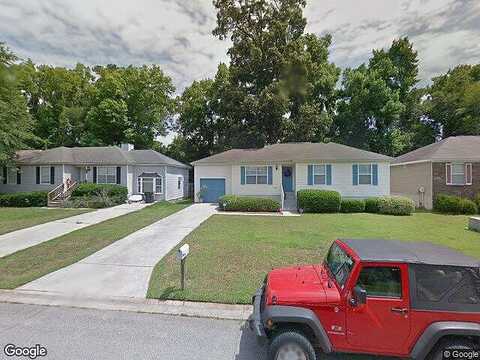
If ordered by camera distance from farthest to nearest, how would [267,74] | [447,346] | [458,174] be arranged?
[267,74]
[458,174]
[447,346]

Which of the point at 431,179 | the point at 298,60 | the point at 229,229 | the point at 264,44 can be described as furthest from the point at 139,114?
the point at 431,179

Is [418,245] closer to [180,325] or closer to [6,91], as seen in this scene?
[180,325]

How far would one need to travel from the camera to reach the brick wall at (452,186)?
61.1ft

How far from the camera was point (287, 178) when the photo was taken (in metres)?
22.8

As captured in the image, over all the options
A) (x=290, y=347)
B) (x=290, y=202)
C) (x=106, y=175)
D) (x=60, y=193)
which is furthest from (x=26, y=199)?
(x=290, y=347)

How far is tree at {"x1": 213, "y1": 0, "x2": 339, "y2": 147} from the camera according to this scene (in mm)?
29812

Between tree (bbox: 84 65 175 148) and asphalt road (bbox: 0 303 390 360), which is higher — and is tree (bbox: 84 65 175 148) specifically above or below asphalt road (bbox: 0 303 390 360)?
above

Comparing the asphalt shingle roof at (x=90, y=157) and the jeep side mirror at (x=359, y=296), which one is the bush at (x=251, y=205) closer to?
the asphalt shingle roof at (x=90, y=157)

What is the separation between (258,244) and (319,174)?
12.4 meters

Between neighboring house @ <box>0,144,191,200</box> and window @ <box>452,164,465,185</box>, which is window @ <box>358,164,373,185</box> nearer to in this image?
window @ <box>452,164,465,185</box>

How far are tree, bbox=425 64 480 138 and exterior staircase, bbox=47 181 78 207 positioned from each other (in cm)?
3927

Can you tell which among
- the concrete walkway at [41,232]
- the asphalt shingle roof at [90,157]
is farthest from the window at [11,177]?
the concrete walkway at [41,232]

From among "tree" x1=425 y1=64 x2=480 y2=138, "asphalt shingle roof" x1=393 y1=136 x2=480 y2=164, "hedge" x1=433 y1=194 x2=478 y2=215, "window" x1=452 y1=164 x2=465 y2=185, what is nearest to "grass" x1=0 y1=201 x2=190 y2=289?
"hedge" x1=433 y1=194 x2=478 y2=215

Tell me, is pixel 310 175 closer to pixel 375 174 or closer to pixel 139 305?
pixel 375 174
